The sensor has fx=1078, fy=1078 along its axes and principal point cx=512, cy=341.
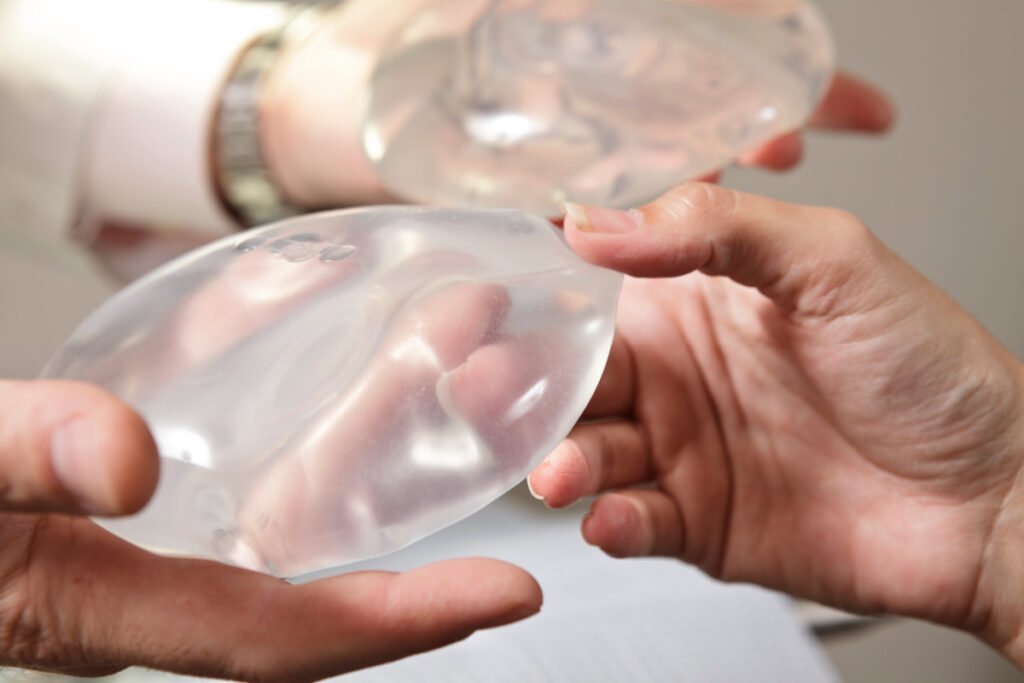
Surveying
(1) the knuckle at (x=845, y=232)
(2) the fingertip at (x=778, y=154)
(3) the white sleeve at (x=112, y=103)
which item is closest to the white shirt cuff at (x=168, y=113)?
(3) the white sleeve at (x=112, y=103)

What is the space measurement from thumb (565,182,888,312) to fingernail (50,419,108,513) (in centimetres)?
15

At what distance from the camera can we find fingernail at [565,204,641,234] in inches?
12.6

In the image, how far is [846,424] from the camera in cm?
39

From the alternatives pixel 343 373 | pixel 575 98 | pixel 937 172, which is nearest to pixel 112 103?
pixel 575 98

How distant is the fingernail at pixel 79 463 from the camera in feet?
0.69

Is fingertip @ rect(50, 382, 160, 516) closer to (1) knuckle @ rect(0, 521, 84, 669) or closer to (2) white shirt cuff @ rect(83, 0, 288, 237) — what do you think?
(1) knuckle @ rect(0, 521, 84, 669)

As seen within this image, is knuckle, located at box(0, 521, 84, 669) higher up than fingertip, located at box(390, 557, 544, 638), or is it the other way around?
fingertip, located at box(390, 557, 544, 638)

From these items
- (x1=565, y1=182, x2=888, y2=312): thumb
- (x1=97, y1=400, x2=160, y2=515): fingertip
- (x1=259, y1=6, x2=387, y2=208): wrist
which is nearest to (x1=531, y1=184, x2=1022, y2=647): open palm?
(x1=565, y1=182, x2=888, y2=312): thumb

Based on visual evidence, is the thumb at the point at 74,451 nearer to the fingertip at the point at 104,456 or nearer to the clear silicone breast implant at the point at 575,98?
the fingertip at the point at 104,456

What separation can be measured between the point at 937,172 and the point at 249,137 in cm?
66

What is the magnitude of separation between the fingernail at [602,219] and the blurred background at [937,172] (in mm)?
658

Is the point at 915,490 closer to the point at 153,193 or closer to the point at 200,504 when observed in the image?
the point at 200,504

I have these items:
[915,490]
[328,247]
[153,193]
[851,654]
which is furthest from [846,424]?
[851,654]

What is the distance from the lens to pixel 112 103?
69 cm
